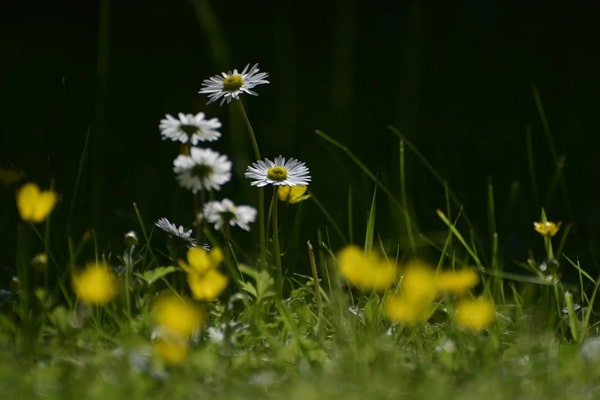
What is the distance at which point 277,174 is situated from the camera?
1483 mm

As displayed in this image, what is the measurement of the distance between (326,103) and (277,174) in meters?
2.47

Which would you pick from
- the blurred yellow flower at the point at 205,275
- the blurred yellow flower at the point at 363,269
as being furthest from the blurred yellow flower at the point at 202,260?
the blurred yellow flower at the point at 363,269

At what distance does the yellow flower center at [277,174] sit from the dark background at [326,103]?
145mm

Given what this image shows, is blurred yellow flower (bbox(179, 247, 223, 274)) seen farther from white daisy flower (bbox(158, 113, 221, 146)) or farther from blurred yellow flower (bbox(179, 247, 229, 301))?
white daisy flower (bbox(158, 113, 221, 146))

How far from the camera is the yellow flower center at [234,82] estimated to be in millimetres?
1516

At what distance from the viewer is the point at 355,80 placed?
14.4 feet

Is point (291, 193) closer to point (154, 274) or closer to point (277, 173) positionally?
point (277, 173)

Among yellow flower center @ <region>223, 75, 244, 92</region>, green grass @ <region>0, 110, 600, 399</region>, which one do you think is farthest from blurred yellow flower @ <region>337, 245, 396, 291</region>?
yellow flower center @ <region>223, 75, 244, 92</region>

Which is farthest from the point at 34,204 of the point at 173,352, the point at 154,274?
the point at 173,352

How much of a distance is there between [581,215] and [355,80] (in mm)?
1916

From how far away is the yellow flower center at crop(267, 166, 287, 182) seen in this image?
1.48 metres

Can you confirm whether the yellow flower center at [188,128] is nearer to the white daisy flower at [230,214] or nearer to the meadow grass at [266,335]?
the meadow grass at [266,335]

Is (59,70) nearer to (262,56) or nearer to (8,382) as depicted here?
(262,56)

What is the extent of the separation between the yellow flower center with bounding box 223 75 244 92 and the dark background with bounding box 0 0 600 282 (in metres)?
0.07
